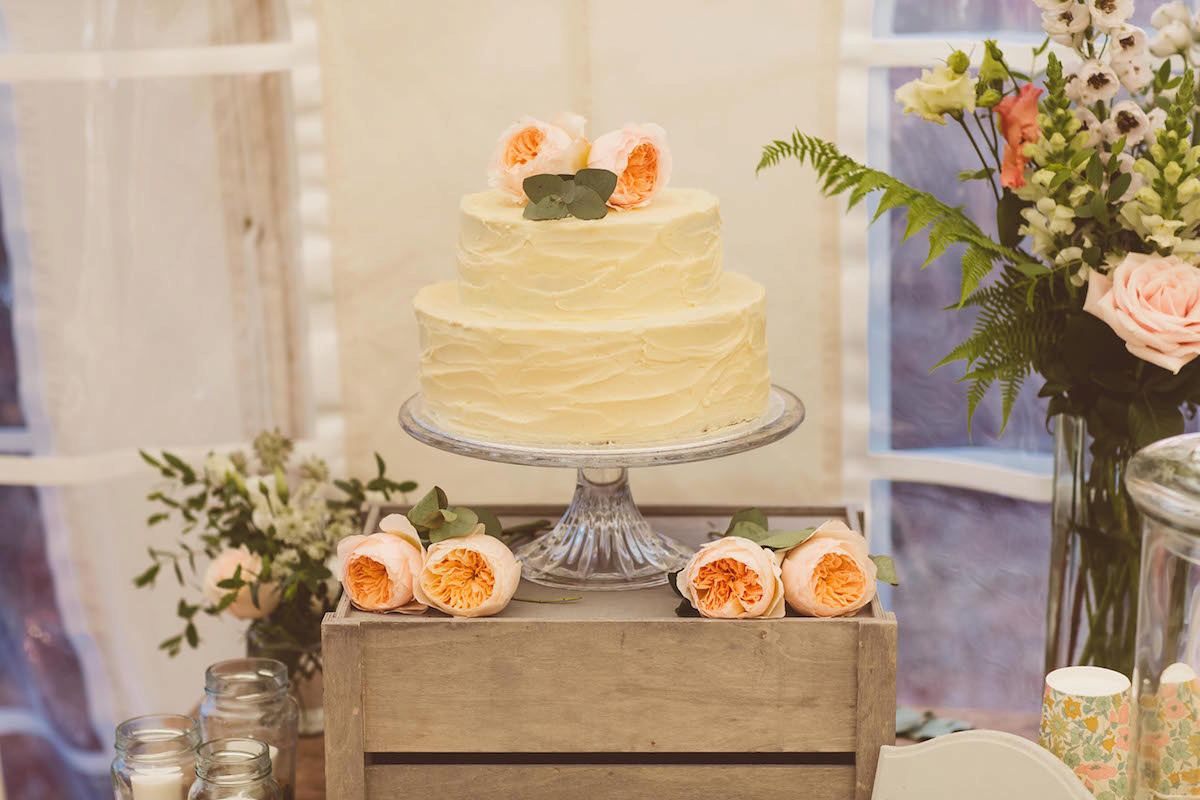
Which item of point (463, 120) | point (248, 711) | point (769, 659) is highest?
point (463, 120)

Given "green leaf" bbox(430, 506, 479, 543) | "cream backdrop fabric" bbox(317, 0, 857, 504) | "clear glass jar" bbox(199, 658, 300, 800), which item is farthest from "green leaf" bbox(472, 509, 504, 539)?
"cream backdrop fabric" bbox(317, 0, 857, 504)

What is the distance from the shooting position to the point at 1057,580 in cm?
127

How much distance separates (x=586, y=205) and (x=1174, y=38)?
529mm

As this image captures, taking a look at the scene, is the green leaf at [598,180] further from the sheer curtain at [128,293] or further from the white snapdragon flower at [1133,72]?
the sheer curtain at [128,293]

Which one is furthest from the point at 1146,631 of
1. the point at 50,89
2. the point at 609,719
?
the point at 50,89

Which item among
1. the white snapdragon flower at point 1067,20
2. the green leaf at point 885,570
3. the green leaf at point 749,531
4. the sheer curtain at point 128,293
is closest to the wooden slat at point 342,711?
the green leaf at point 749,531

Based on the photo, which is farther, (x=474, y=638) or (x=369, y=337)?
(x=369, y=337)

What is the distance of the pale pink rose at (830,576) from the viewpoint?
109 centimetres

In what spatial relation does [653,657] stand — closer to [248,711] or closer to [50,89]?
[248,711]

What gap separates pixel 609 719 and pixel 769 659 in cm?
14

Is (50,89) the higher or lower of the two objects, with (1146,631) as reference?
higher

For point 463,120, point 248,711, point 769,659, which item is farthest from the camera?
point 463,120

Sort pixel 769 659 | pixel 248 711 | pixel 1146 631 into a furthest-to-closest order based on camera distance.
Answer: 1. pixel 248 711
2. pixel 769 659
3. pixel 1146 631

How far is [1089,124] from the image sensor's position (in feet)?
3.77
